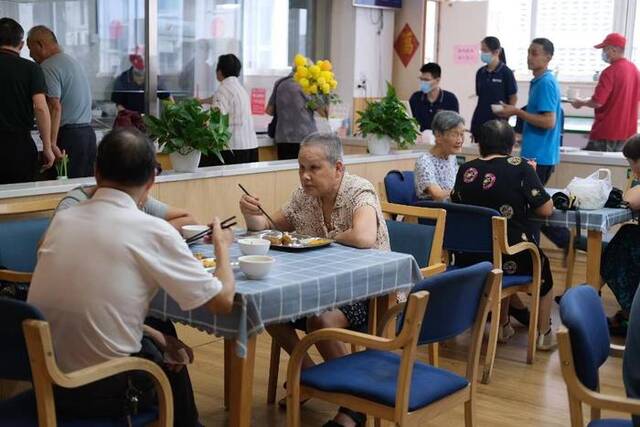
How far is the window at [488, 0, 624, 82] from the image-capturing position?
28.8ft

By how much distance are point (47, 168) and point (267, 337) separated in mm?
1582

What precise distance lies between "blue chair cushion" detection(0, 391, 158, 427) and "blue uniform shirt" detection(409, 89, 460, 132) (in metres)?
5.28

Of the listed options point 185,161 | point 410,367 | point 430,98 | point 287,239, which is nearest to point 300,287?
point 410,367

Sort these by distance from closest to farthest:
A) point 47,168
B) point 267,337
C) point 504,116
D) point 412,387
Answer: point 412,387, point 267,337, point 47,168, point 504,116

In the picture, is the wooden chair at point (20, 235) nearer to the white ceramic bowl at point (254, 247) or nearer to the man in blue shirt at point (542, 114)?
the white ceramic bowl at point (254, 247)

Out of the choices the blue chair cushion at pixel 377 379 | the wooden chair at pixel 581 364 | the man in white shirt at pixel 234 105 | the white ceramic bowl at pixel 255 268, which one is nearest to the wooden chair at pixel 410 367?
the blue chair cushion at pixel 377 379

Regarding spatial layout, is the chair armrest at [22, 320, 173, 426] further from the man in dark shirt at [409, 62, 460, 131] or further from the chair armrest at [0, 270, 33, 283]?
the man in dark shirt at [409, 62, 460, 131]

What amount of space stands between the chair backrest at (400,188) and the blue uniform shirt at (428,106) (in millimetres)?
2344

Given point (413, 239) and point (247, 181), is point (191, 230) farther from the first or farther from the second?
point (247, 181)

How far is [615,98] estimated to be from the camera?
7.21 metres

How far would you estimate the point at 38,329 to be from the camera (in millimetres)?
1985

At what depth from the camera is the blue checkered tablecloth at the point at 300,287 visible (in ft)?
7.95

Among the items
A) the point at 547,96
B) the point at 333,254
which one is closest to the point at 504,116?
the point at 547,96

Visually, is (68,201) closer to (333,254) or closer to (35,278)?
(35,278)
